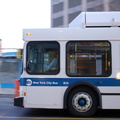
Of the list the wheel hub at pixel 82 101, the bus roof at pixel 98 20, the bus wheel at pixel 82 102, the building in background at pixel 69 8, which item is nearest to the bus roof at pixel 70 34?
the bus roof at pixel 98 20

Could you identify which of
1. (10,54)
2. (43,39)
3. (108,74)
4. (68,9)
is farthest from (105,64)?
(68,9)

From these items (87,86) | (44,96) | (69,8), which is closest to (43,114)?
(44,96)

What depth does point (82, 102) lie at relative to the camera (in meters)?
7.65

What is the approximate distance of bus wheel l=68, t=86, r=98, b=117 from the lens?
7.62 m

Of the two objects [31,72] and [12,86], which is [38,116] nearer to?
[31,72]

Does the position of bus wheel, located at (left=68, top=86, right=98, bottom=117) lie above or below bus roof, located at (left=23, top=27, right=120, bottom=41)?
below

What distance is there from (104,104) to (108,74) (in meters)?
0.91

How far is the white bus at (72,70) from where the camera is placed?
24.8 ft

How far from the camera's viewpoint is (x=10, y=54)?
16703mm

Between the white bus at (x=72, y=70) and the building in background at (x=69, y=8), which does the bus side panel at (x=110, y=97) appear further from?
the building in background at (x=69, y=8)

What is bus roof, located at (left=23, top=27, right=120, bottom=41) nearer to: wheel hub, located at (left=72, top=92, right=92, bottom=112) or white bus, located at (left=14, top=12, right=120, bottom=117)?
white bus, located at (left=14, top=12, right=120, bottom=117)

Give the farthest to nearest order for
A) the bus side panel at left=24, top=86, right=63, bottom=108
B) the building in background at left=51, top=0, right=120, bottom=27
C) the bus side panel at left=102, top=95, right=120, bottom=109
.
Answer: the building in background at left=51, top=0, right=120, bottom=27 → the bus side panel at left=24, top=86, right=63, bottom=108 → the bus side panel at left=102, top=95, right=120, bottom=109

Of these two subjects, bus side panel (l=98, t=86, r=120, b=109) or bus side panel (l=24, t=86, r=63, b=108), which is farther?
bus side panel (l=24, t=86, r=63, b=108)

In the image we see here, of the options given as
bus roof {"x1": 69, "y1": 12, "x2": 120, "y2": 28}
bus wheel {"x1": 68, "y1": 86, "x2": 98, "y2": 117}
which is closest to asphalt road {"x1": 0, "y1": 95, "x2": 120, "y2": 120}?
bus wheel {"x1": 68, "y1": 86, "x2": 98, "y2": 117}
